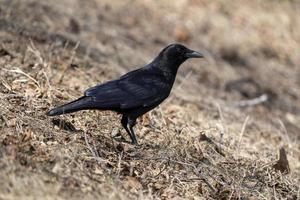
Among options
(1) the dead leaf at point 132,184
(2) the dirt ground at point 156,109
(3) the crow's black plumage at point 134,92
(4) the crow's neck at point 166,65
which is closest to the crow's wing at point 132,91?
(3) the crow's black plumage at point 134,92

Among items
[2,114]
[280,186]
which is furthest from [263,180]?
[2,114]

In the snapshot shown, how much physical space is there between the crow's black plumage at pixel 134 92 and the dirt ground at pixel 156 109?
27cm

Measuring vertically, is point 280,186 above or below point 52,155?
below

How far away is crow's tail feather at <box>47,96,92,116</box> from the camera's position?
234 inches

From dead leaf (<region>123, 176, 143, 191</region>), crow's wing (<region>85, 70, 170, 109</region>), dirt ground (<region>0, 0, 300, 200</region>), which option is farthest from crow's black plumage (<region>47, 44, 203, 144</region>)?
dead leaf (<region>123, 176, 143, 191</region>)

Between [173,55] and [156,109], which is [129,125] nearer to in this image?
[173,55]

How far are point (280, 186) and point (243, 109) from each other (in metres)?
4.08

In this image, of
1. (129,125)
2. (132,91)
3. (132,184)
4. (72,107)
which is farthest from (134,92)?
(132,184)

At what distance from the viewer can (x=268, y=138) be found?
9.08 meters

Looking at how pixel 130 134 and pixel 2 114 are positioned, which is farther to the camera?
pixel 130 134

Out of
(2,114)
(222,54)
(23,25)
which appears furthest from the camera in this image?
(222,54)

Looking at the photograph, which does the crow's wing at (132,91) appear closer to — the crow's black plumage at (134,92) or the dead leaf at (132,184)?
the crow's black plumage at (134,92)

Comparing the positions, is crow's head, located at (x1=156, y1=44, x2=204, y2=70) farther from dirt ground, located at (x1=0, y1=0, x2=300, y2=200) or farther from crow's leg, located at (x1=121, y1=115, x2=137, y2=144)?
crow's leg, located at (x1=121, y1=115, x2=137, y2=144)

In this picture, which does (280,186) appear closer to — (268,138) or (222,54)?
(268,138)
